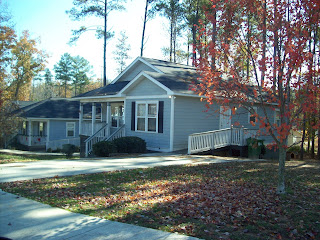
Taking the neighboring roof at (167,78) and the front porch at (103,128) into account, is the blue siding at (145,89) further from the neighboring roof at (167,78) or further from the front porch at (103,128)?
the front porch at (103,128)

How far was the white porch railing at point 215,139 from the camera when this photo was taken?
16.0 meters

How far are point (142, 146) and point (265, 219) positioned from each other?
12.0m

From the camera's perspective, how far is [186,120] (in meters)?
17.4

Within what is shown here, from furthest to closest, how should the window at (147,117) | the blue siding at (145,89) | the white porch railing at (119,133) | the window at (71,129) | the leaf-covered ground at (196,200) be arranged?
1. the window at (71,129)
2. the white porch railing at (119,133)
3. the window at (147,117)
4. the blue siding at (145,89)
5. the leaf-covered ground at (196,200)

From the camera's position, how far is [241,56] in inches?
313

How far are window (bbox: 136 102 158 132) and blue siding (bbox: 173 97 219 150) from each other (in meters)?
1.30

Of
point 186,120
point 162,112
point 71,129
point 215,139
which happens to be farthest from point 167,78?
point 71,129

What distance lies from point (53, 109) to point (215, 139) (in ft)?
65.2

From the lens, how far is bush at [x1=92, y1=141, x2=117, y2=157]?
15969mm

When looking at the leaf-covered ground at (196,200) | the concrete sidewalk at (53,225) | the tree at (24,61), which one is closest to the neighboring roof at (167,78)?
the leaf-covered ground at (196,200)

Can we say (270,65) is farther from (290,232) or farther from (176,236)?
(176,236)

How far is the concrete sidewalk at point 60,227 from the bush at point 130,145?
408 inches

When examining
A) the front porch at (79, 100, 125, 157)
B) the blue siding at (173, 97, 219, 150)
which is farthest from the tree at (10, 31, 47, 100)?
the blue siding at (173, 97, 219, 150)

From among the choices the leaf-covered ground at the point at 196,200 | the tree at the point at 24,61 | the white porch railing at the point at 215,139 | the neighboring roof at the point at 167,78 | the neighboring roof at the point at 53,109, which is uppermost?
the tree at the point at 24,61
